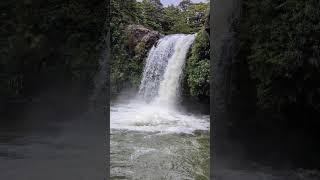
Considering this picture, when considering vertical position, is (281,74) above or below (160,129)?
above

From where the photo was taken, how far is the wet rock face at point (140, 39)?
12461 mm

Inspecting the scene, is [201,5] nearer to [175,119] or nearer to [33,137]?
[175,119]

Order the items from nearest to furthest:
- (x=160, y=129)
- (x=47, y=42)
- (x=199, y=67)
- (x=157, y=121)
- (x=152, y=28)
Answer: (x=47, y=42), (x=160, y=129), (x=157, y=121), (x=199, y=67), (x=152, y=28)

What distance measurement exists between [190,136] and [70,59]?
102 inches

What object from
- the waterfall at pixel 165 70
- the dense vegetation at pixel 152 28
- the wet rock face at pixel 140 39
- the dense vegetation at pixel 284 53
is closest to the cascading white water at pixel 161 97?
the waterfall at pixel 165 70

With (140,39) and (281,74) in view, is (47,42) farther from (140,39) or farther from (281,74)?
(140,39)

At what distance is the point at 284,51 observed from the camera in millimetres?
4820

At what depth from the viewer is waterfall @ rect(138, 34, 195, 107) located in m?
10.7

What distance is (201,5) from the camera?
49.0ft

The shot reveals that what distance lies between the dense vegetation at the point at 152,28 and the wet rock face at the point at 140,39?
4 cm

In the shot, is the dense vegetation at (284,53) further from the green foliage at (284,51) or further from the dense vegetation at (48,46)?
the dense vegetation at (48,46)

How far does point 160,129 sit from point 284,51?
357 centimetres

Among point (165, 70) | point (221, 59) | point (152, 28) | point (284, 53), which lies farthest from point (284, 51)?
point (152, 28)

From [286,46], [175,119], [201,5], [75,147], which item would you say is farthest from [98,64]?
[201,5]
